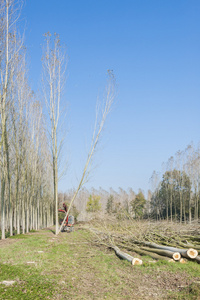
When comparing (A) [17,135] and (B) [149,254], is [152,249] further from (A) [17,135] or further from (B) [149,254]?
(A) [17,135]

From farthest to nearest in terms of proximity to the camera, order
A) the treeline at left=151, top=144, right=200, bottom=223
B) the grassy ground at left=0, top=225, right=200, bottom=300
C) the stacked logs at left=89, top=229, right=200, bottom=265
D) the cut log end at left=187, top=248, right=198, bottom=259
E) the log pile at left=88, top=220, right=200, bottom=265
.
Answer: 1. the treeline at left=151, top=144, right=200, bottom=223
2. the log pile at left=88, top=220, right=200, bottom=265
3. the stacked logs at left=89, top=229, right=200, bottom=265
4. the cut log end at left=187, top=248, right=198, bottom=259
5. the grassy ground at left=0, top=225, right=200, bottom=300

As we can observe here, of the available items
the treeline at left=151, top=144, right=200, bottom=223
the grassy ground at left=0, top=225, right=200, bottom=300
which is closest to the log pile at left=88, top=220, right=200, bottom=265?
the grassy ground at left=0, top=225, right=200, bottom=300

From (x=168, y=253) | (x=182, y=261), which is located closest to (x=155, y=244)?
(x=168, y=253)

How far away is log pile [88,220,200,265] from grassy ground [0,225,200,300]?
36 cm

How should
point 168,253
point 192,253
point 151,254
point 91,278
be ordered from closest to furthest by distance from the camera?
point 91,278
point 192,253
point 168,253
point 151,254

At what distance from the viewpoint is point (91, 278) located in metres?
6.99

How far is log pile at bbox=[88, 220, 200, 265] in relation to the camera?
8.41m

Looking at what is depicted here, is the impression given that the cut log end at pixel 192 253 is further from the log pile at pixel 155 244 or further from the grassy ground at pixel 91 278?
the grassy ground at pixel 91 278

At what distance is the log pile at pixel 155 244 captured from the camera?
841cm

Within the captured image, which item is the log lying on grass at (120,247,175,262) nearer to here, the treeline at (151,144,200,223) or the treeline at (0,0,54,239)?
the treeline at (0,0,54,239)

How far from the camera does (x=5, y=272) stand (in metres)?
6.71

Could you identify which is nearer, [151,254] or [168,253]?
[168,253]

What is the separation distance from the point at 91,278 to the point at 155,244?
3.90 m

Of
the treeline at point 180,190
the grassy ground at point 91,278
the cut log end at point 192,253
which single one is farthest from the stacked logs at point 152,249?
the treeline at point 180,190
